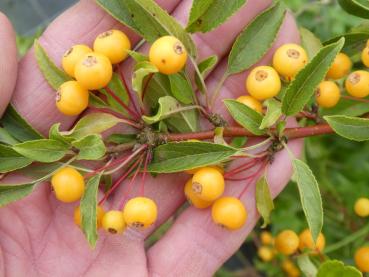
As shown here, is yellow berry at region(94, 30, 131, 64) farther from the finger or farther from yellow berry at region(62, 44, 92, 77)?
the finger

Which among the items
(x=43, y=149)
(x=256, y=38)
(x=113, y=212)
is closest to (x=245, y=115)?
(x=256, y=38)

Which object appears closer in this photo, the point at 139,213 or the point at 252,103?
the point at 139,213

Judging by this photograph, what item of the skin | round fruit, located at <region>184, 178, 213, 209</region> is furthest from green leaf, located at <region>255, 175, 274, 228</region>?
round fruit, located at <region>184, 178, 213, 209</region>

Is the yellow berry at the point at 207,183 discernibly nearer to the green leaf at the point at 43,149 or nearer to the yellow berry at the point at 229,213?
the yellow berry at the point at 229,213

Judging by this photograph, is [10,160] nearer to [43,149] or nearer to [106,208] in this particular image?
[43,149]

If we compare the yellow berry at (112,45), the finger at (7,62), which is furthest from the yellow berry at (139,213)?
the finger at (7,62)

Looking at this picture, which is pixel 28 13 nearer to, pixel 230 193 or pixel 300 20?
pixel 300 20
